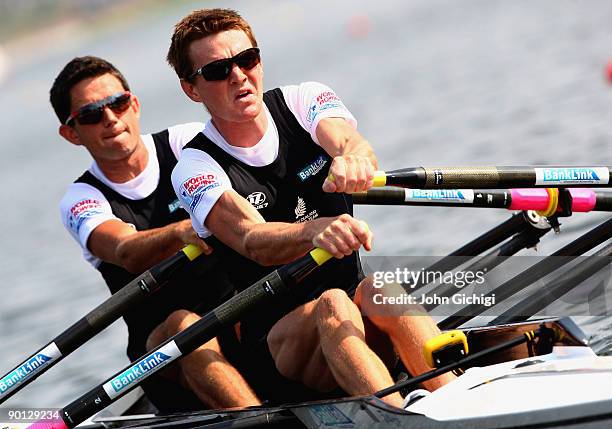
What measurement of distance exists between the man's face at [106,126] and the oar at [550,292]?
2.53 metres

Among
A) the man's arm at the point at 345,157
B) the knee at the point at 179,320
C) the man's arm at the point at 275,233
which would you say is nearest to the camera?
the man's arm at the point at 275,233

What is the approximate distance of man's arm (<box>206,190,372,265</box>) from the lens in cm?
412

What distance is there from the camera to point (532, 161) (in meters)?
13.6

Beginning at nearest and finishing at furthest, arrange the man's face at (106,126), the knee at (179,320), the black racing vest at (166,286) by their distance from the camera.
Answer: the knee at (179,320) → the black racing vest at (166,286) → the man's face at (106,126)

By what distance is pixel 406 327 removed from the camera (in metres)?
4.48

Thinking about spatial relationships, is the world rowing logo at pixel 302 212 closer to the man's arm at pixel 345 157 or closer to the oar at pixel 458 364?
the man's arm at pixel 345 157

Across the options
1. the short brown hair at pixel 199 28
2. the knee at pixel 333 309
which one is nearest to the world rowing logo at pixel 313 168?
the short brown hair at pixel 199 28

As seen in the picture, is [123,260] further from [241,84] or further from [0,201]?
[0,201]

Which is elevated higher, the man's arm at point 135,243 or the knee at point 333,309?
the man's arm at point 135,243

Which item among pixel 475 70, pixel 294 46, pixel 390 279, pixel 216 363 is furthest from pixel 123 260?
pixel 294 46

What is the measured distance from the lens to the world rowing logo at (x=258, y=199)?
5000 mm

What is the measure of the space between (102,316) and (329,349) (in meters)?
1.71

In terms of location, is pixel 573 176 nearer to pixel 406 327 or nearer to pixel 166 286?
pixel 406 327

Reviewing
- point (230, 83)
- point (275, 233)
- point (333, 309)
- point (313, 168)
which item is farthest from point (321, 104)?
point (333, 309)
